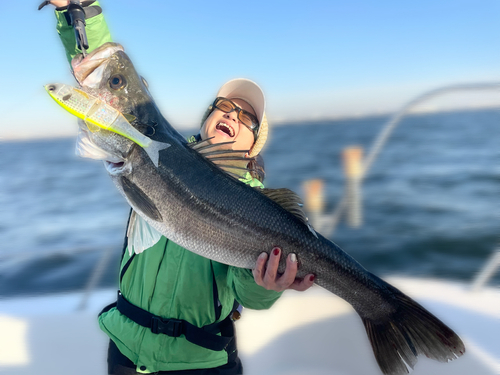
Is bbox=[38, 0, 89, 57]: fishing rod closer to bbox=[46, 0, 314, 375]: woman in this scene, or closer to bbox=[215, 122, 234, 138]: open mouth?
bbox=[46, 0, 314, 375]: woman

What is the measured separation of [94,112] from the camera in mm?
1756

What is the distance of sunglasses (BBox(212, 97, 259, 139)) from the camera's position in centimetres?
267

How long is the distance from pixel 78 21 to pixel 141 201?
97 centimetres

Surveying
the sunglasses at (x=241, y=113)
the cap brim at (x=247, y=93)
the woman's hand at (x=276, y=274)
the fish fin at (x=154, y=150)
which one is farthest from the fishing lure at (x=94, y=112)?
the cap brim at (x=247, y=93)

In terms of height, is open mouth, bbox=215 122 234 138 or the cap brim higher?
the cap brim

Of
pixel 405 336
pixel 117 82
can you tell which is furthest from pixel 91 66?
pixel 405 336

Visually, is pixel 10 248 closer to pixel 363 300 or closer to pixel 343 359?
pixel 343 359

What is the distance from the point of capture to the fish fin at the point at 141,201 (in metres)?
1.85

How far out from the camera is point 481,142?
2334 centimetres

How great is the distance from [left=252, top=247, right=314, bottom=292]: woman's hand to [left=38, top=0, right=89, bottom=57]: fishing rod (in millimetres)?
1355

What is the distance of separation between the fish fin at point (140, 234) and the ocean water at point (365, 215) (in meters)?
1.38

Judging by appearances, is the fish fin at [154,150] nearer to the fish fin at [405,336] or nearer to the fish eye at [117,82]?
the fish eye at [117,82]

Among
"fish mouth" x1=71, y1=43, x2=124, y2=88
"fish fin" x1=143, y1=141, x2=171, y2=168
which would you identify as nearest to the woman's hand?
"fish fin" x1=143, y1=141, x2=171, y2=168

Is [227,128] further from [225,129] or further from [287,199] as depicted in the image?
[287,199]
